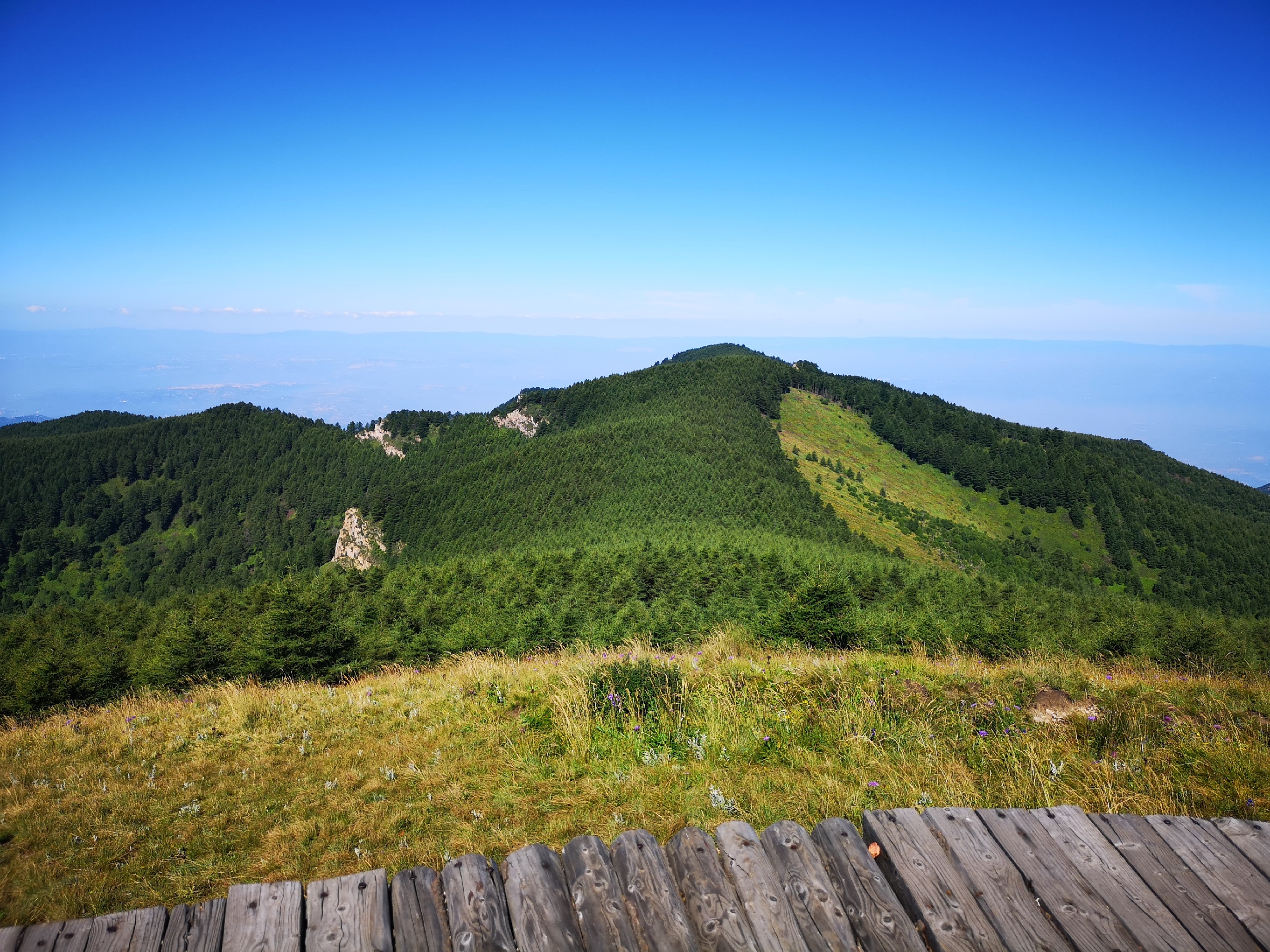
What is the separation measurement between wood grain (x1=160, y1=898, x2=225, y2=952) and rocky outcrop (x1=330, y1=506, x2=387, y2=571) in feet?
361

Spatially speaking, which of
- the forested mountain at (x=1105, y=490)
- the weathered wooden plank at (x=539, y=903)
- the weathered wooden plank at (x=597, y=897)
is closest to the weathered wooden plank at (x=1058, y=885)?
the weathered wooden plank at (x=597, y=897)

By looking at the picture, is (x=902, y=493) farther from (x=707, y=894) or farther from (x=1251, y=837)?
(x=707, y=894)

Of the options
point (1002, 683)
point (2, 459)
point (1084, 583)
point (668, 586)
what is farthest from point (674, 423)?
point (2, 459)

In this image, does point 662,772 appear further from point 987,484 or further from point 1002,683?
point 987,484

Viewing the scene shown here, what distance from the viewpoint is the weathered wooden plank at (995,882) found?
2.80m

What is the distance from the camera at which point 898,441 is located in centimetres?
14362

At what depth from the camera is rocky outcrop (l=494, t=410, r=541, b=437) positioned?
171 m

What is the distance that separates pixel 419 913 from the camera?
9.01ft

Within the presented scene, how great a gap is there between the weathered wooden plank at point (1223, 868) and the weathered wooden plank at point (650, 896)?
292 cm

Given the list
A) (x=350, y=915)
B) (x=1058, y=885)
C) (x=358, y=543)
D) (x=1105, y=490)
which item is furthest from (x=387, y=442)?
(x=1058, y=885)

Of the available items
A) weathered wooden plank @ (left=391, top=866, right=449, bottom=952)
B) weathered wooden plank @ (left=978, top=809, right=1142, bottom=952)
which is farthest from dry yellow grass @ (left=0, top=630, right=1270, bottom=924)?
weathered wooden plank @ (left=391, top=866, right=449, bottom=952)

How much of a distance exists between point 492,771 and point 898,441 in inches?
6058

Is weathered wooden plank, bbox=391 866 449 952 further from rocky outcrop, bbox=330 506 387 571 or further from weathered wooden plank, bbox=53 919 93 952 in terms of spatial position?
rocky outcrop, bbox=330 506 387 571

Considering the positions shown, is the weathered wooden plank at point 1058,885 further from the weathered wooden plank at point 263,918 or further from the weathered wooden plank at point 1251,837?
the weathered wooden plank at point 263,918
